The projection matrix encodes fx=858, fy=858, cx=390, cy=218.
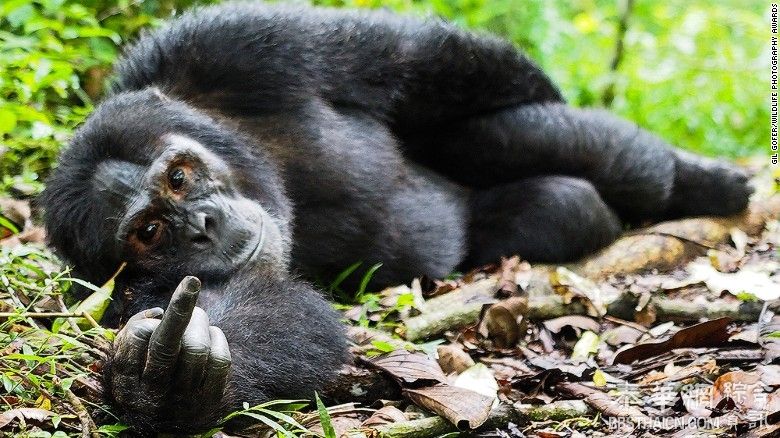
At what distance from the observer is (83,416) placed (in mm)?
2977

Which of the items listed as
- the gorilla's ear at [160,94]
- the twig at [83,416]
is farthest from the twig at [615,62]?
the twig at [83,416]

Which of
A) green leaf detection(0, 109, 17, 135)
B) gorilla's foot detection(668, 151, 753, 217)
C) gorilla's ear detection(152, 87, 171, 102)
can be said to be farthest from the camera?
gorilla's foot detection(668, 151, 753, 217)

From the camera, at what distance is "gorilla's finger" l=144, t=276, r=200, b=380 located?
285cm

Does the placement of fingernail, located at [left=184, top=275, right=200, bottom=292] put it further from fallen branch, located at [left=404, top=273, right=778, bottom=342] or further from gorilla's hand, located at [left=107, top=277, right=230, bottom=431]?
fallen branch, located at [left=404, top=273, right=778, bottom=342]

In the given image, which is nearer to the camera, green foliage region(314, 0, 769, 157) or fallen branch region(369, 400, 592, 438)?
fallen branch region(369, 400, 592, 438)

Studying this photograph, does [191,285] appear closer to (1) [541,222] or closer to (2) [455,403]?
(2) [455,403]

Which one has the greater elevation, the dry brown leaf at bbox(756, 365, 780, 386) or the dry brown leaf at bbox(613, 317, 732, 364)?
the dry brown leaf at bbox(756, 365, 780, 386)

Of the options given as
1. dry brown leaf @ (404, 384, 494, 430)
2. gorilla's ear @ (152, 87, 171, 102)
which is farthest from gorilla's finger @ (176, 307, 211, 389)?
gorilla's ear @ (152, 87, 171, 102)

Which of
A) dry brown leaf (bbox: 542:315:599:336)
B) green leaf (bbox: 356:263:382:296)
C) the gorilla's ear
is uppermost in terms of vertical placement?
the gorilla's ear

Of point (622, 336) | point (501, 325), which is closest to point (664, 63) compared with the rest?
point (622, 336)

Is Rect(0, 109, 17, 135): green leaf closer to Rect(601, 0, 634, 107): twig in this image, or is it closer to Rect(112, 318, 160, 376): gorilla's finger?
Rect(112, 318, 160, 376): gorilla's finger

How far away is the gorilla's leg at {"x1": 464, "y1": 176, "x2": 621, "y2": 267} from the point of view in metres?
6.29

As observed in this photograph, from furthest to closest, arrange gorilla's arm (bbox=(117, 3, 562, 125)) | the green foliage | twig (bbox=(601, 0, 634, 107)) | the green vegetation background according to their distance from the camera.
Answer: twig (bbox=(601, 0, 634, 107)) → the green foliage → the green vegetation background → gorilla's arm (bbox=(117, 3, 562, 125))

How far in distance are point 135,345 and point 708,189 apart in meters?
5.39
